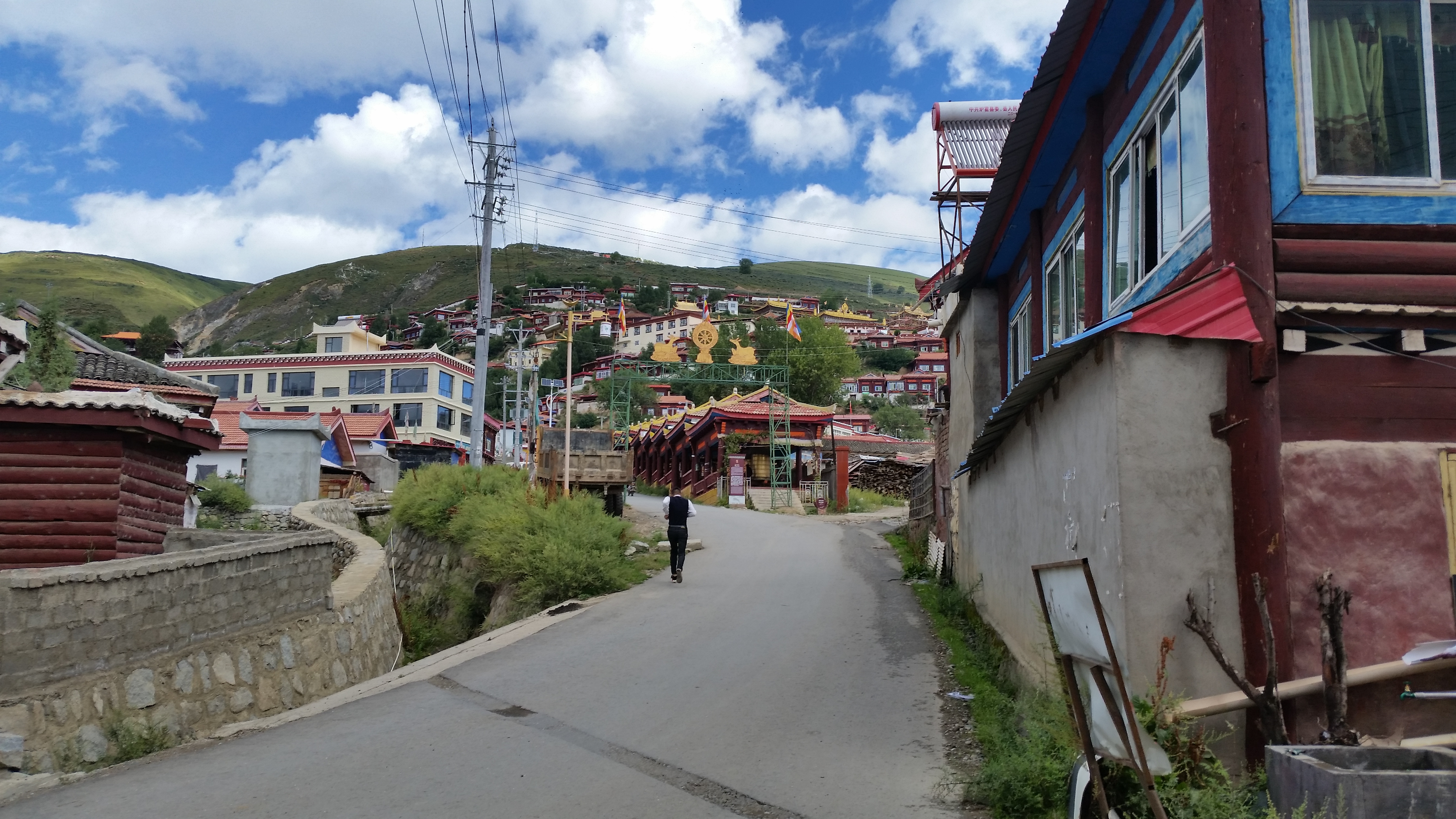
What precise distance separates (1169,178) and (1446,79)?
1789 mm

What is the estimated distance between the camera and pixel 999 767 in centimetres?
612

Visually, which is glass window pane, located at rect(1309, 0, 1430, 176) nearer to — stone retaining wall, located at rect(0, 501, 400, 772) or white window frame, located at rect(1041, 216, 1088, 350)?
white window frame, located at rect(1041, 216, 1088, 350)

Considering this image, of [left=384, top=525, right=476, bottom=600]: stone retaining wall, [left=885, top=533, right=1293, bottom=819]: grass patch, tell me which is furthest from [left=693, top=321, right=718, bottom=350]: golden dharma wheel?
[left=885, top=533, right=1293, bottom=819]: grass patch

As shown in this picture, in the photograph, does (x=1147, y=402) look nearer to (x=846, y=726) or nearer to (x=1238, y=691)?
(x=1238, y=691)

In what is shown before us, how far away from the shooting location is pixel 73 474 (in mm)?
10930

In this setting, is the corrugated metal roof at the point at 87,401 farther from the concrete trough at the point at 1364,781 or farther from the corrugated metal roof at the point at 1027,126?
the concrete trough at the point at 1364,781

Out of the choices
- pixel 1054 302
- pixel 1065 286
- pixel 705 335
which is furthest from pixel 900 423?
pixel 1065 286

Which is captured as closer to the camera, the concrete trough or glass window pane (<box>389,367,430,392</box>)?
the concrete trough

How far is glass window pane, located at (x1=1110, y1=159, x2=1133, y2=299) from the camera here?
8.57m

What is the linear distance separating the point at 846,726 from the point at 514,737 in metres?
2.87

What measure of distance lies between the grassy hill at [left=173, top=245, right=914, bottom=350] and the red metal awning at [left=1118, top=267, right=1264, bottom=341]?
462 ft

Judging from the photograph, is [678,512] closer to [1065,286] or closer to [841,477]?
[1065,286]

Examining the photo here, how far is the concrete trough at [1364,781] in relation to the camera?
12.8 feet

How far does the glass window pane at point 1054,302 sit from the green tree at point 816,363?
61.0 meters
